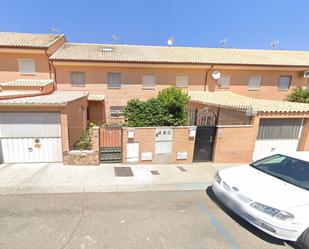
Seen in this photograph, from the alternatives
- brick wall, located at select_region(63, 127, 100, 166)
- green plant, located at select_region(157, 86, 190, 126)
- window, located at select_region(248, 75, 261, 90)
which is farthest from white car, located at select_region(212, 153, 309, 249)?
window, located at select_region(248, 75, 261, 90)

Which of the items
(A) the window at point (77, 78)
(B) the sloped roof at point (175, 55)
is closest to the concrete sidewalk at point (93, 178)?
(A) the window at point (77, 78)

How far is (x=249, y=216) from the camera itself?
397cm

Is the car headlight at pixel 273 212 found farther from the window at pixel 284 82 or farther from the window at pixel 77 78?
the window at pixel 284 82

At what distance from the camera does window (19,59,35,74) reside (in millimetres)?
15077

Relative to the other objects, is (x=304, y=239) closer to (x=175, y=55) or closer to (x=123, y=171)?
(x=123, y=171)

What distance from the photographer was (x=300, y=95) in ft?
53.9

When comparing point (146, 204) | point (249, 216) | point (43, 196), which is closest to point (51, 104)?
point (43, 196)

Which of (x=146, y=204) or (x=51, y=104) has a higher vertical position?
(x=51, y=104)

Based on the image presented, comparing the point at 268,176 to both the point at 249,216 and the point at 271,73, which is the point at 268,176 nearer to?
the point at 249,216

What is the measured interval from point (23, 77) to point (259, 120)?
57.5ft

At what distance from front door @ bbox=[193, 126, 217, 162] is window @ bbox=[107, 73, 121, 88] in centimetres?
1005

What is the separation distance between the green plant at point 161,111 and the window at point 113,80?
636cm

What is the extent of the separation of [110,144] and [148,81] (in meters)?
9.85

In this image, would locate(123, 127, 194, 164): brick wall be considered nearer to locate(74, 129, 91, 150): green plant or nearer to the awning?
locate(74, 129, 91, 150): green plant
